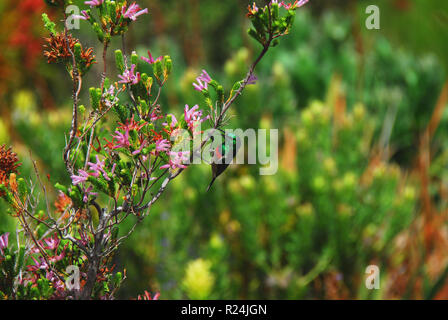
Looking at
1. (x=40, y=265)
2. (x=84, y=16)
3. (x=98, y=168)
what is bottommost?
(x=40, y=265)

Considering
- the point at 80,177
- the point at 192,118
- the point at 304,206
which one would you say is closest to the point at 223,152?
the point at 192,118

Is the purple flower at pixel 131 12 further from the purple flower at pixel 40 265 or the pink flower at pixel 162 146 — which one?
the purple flower at pixel 40 265

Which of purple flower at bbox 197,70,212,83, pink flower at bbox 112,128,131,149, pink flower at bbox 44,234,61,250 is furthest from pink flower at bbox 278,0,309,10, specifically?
pink flower at bbox 44,234,61,250

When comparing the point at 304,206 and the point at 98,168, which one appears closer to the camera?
the point at 98,168

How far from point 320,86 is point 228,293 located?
1.17m

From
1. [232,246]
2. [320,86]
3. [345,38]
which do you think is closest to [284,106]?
[320,86]

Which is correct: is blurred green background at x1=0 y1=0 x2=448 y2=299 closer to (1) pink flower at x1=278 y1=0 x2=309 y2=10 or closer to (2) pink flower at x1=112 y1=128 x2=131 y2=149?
(2) pink flower at x1=112 y1=128 x2=131 y2=149

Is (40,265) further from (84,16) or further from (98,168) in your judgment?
(84,16)

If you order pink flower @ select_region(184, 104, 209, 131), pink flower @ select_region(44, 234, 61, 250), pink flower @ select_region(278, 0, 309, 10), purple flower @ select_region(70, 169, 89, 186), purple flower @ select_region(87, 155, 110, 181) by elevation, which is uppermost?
pink flower @ select_region(278, 0, 309, 10)

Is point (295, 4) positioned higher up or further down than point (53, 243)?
higher up

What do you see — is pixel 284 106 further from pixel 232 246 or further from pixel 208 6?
pixel 208 6

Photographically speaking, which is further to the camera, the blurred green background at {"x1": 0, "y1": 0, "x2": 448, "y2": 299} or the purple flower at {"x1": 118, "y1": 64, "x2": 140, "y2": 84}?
the blurred green background at {"x1": 0, "y1": 0, "x2": 448, "y2": 299}

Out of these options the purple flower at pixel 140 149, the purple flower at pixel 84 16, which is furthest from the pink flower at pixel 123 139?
the purple flower at pixel 84 16

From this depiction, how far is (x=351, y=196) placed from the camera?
4.03 ft
